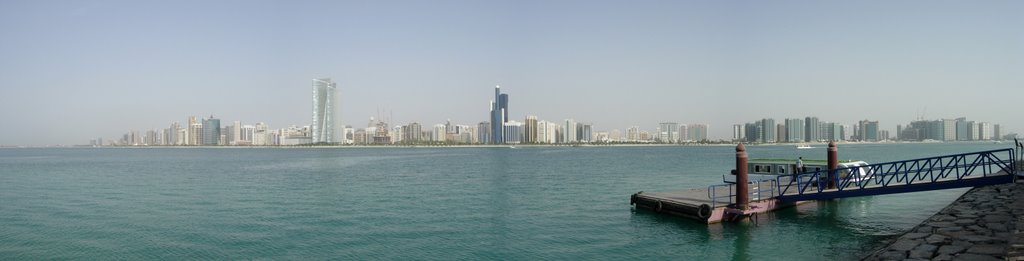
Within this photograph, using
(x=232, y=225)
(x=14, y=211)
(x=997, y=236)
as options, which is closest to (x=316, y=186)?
(x=14, y=211)

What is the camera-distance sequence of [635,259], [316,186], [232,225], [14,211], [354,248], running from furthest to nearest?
[316,186], [14,211], [232,225], [354,248], [635,259]

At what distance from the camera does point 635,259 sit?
2070 cm

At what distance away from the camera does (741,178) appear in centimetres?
2506

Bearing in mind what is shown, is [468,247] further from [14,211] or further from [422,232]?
[14,211]

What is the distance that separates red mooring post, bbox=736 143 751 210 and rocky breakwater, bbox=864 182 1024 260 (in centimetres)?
562

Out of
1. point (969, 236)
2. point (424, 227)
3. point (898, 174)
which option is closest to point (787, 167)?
point (898, 174)

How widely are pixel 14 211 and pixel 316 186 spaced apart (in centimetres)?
1964

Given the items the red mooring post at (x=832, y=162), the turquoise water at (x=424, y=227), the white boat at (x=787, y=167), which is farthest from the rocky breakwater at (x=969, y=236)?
the white boat at (x=787, y=167)

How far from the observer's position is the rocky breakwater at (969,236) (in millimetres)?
16297

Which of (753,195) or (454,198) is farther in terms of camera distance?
(454,198)

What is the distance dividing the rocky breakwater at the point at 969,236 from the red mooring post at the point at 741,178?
5.62m

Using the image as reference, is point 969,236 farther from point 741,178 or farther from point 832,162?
point 832,162

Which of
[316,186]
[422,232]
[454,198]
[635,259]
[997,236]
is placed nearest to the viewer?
[997,236]

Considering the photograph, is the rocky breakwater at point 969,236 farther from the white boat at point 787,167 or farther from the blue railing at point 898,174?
the white boat at point 787,167
